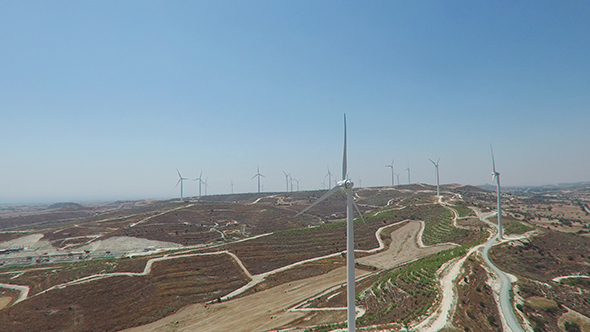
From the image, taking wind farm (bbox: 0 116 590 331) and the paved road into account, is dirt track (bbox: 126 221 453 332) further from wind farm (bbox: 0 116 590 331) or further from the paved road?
the paved road

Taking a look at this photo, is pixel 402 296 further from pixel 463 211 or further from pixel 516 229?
pixel 463 211

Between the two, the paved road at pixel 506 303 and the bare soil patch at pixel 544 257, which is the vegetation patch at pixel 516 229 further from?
the paved road at pixel 506 303

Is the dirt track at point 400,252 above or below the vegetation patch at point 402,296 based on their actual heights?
below

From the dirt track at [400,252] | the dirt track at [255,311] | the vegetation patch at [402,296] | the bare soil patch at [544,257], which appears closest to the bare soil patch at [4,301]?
the dirt track at [255,311]

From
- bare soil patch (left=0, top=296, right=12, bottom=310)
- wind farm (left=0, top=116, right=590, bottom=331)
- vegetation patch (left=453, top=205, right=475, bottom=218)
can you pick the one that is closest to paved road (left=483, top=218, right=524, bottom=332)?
wind farm (left=0, top=116, right=590, bottom=331)

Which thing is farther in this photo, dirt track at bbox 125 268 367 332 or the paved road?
dirt track at bbox 125 268 367 332
